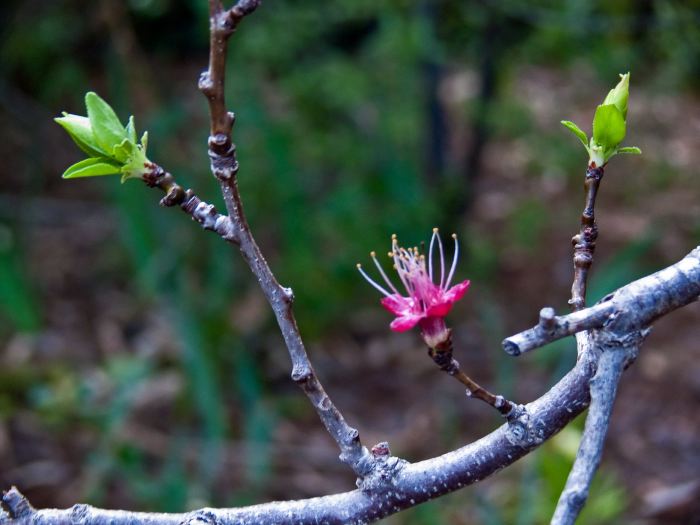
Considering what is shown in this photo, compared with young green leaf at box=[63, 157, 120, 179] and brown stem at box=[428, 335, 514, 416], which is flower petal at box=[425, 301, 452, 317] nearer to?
brown stem at box=[428, 335, 514, 416]

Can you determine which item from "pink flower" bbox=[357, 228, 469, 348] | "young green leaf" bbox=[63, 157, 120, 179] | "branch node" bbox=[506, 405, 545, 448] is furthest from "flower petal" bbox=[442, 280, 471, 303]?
"young green leaf" bbox=[63, 157, 120, 179]

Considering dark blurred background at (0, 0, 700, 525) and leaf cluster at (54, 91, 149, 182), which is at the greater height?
dark blurred background at (0, 0, 700, 525)

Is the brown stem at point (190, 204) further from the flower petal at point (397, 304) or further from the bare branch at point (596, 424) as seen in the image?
the bare branch at point (596, 424)

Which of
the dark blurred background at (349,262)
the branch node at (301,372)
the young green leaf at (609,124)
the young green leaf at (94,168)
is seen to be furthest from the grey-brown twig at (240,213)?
the dark blurred background at (349,262)

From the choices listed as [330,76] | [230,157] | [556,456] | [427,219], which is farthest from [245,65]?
[230,157]

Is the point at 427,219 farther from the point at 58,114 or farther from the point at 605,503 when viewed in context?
the point at 58,114

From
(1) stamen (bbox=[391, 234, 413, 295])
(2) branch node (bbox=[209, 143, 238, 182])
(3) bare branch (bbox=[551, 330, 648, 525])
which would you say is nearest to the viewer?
(3) bare branch (bbox=[551, 330, 648, 525])
